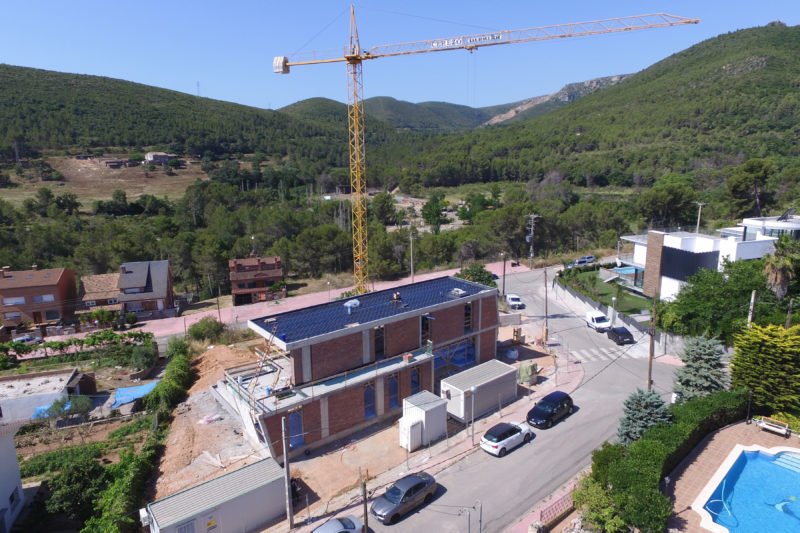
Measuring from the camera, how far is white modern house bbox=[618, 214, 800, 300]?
30.6 meters

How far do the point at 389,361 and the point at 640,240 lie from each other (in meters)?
26.0

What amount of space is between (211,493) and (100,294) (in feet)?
114

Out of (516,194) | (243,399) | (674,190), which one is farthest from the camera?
(516,194)

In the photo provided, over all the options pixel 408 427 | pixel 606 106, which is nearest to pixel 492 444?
pixel 408 427

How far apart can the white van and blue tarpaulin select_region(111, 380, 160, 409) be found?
2676cm

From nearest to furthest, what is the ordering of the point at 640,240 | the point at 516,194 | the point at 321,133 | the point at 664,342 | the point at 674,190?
1. the point at 664,342
2. the point at 640,240
3. the point at 674,190
4. the point at 516,194
5. the point at 321,133

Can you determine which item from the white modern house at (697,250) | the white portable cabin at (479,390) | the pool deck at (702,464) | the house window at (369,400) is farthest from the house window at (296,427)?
the white modern house at (697,250)

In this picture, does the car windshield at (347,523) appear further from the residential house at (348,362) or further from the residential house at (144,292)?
the residential house at (144,292)

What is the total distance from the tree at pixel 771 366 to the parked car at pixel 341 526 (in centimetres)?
1587

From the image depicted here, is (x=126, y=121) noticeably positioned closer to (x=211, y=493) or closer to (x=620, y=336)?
(x=620, y=336)

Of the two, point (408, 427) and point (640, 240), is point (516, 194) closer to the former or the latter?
point (640, 240)

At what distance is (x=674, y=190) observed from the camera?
57.5 meters

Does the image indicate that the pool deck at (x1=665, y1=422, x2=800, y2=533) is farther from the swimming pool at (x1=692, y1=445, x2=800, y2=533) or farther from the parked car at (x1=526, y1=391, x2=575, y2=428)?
the parked car at (x1=526, y1=391, x2=575, y2=428)

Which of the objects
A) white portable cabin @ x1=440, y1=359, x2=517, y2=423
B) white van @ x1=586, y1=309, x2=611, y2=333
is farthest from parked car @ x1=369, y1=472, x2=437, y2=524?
white van @ x1=586, y1=309, x2=611, y2=333
